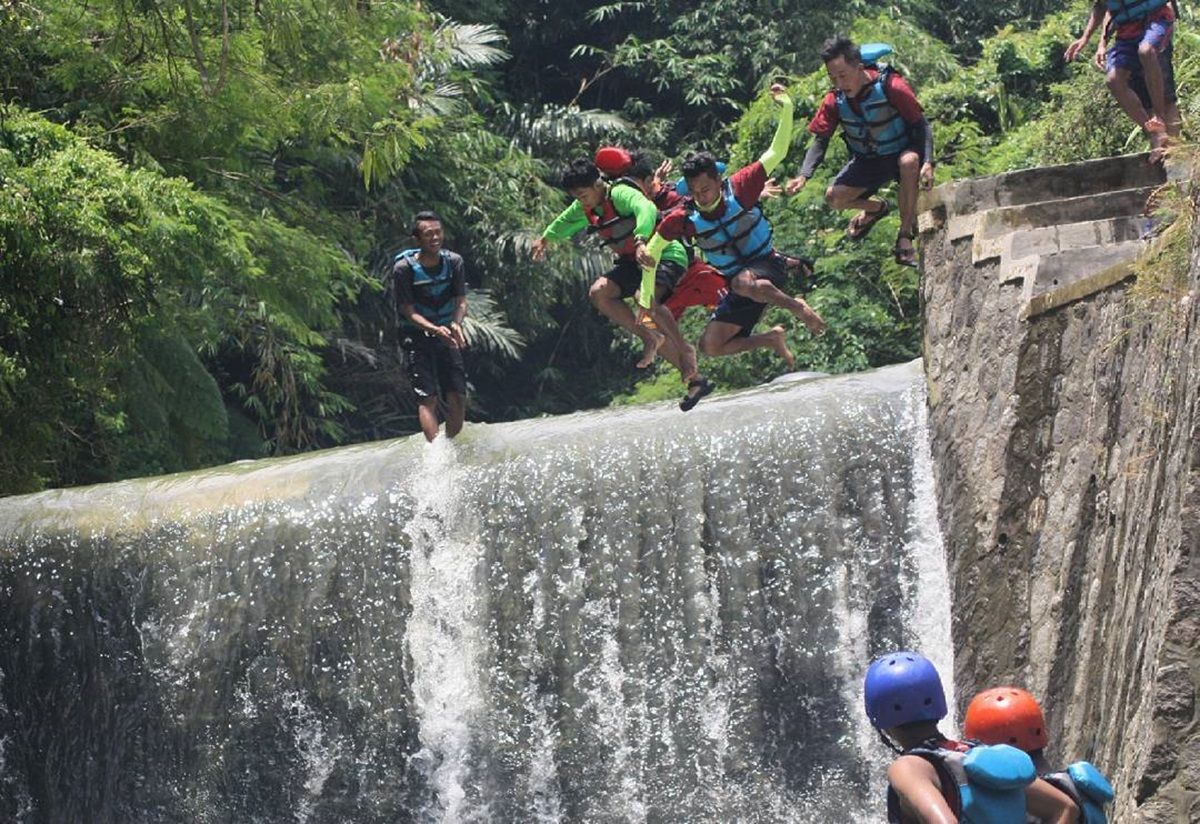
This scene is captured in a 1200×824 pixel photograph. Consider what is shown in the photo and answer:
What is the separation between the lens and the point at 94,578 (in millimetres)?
11547

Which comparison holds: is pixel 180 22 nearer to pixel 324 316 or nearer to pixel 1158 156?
pixel 324 316

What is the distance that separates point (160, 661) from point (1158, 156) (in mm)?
5536

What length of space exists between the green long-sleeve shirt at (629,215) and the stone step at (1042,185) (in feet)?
3.89

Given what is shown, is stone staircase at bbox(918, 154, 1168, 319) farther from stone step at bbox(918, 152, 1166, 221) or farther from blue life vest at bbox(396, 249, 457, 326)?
blue life vest at bbox(396, 249, 457, 326)

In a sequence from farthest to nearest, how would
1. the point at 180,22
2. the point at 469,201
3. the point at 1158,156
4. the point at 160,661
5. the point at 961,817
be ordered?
the point at 469,201 → the point at 180,22 → the point at 160,661 → the point at 1158,156 → the point at 961,817

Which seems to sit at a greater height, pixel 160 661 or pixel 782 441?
pixel 782 441

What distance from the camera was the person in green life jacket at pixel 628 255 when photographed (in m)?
9.83

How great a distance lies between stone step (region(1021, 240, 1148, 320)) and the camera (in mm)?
8633

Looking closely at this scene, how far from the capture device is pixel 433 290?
436 inches

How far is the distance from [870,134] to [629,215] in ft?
3.72

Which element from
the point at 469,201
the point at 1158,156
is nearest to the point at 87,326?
the point at 1158,156

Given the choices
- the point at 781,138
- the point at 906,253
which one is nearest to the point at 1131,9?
the point at 906,253

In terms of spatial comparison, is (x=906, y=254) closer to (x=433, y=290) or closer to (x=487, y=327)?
(x=433, y=290)

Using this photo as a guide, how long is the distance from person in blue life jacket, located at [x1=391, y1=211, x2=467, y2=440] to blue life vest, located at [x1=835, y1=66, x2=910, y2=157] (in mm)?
2210
